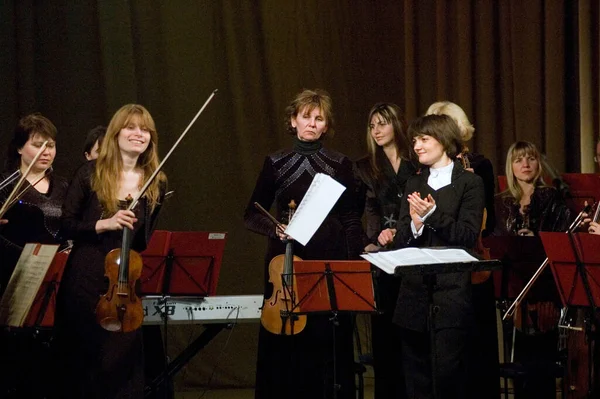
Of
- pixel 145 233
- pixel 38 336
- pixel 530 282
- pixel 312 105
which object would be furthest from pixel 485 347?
pixel 38 336

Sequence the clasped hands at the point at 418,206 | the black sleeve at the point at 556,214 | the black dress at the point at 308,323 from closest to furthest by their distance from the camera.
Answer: the clasped hands at the point at 418,206 < the black dress at the point at 308,323 < the black sleeve at the point at 556,214

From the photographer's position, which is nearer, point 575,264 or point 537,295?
point 575,264

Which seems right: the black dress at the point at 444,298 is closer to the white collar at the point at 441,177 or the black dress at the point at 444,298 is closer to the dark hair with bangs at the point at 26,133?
the white collar at the point at 441,177

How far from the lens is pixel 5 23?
19.8 feet

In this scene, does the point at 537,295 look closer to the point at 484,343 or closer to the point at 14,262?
the point at 484,343

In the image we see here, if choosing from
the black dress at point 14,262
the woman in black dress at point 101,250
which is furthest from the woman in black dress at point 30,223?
the woman in black dress at point 101,250

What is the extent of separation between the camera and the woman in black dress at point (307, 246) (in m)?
4.34

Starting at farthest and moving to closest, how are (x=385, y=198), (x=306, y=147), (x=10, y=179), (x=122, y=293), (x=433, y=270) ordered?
(x=385, y=198), (x=306, y=147), (x=10, y=179), (x=122, y=293), (x=433, y=270)

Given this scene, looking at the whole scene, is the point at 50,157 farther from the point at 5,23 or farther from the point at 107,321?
the point at 5,23

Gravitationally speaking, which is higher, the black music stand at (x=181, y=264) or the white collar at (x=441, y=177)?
the white collar at (x=441, y=177)

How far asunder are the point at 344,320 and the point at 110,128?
148cm

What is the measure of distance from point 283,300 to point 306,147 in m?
0.83

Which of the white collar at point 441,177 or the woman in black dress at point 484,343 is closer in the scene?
the white collar at point 441,177

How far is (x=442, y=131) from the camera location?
4.02 m
